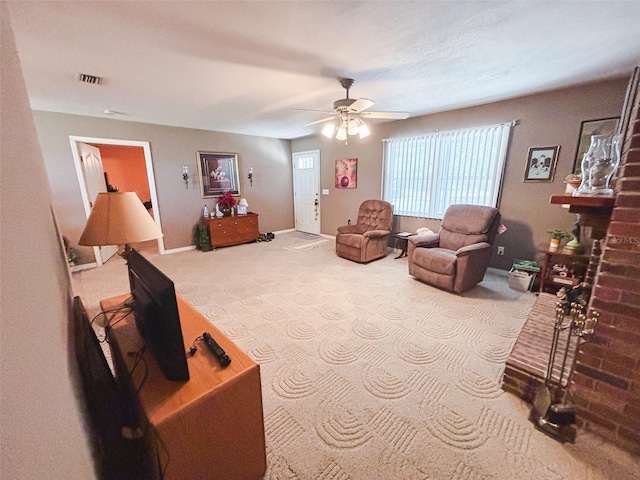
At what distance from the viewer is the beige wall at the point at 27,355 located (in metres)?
0.35

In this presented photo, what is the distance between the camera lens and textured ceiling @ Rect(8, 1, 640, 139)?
1516 millimetres

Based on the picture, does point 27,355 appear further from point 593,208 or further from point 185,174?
point 185,174

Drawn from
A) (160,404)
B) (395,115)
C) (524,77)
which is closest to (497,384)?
(160,404)

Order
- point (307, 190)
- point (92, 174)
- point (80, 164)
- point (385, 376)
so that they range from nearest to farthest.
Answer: point (385, 376) → point (80, 164) → point (92, 174) → point (307, 190)

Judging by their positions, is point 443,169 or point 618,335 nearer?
point 618,335

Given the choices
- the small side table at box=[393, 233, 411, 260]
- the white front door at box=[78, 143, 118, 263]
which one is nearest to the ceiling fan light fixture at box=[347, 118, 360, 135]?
the small side table at box=[393, 233, 411, 260]

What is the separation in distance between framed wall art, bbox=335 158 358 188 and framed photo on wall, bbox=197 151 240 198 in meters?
2.14

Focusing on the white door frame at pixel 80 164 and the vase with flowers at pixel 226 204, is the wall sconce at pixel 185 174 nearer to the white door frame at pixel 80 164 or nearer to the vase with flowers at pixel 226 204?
the white door frame at pixel 80 164

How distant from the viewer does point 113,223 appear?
1439mm

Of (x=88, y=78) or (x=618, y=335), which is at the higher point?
(x=88, y=78)

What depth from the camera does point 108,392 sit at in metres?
1.02

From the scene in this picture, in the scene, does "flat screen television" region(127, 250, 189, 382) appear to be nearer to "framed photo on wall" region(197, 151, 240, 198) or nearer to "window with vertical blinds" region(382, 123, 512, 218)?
"window with vertical blinds" region(382, 123, 512, 218)

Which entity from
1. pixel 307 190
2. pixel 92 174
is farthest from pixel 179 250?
pixel 307 190

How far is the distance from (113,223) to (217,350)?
99 cm
